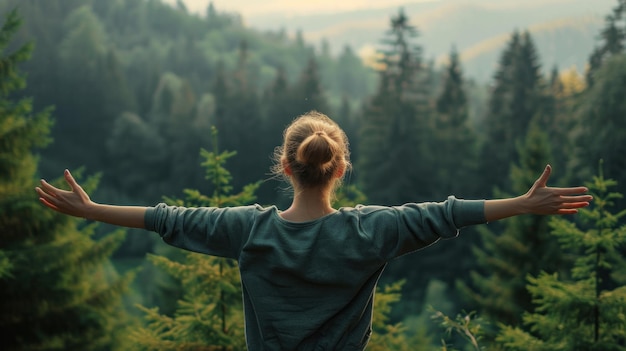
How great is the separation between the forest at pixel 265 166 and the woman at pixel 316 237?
1.30ft

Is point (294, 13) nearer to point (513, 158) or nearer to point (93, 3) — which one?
point (93, 3)

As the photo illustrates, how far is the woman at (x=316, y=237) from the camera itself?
269 cm

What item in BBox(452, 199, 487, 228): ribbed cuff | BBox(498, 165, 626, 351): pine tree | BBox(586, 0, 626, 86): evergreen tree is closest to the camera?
BBox(452, 199, 487, 228): ribbed cuff

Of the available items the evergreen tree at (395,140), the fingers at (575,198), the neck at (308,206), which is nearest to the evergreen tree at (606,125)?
the evergreen tree at (395,140)

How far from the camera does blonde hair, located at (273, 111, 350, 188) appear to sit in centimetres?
274

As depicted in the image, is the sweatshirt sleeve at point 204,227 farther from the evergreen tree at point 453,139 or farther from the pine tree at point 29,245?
the evergreen tree at point 453,139

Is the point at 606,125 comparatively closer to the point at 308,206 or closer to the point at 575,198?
the point at 575,198

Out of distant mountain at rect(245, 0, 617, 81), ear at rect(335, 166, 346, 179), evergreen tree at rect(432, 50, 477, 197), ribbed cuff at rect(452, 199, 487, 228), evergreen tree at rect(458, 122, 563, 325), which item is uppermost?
distant mountain at rect(245, 0, 617, 81)

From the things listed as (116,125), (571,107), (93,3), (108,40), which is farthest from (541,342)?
(93,3)

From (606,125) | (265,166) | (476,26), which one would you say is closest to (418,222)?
(606,125)

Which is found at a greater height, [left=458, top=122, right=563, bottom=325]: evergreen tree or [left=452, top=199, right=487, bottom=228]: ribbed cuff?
[left=458, top=122, right=563, bottom=325]: evergreen tree

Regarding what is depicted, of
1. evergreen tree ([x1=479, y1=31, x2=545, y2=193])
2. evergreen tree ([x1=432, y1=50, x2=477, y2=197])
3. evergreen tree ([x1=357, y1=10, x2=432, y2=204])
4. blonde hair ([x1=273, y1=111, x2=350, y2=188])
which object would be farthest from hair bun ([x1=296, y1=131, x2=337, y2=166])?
evergreen tree ([x1=432, y1=50, x2=477, y2=197])

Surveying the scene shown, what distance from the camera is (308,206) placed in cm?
275

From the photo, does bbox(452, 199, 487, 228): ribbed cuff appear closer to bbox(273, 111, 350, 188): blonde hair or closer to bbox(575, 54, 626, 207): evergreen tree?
bbox(273, 111, 350, 188): blonde hair
